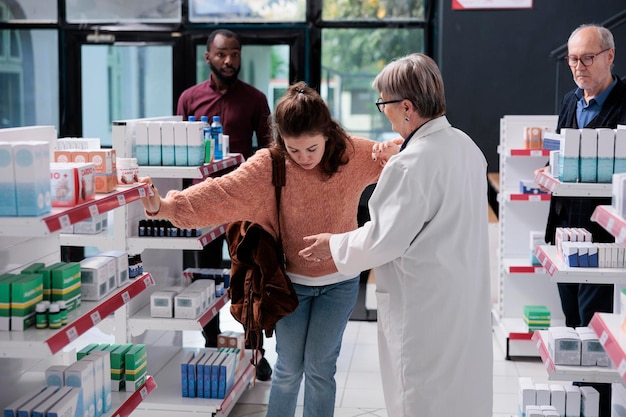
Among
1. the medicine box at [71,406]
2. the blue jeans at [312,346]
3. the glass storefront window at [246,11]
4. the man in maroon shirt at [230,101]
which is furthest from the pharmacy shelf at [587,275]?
the glass storefront window at [246,11]

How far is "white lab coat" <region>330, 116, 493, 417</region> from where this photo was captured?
9.81 ft

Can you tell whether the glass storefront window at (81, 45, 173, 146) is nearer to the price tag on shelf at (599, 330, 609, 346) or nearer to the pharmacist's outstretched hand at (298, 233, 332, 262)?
the pharmacist's outstretched hand at (298, 233, 332, 262)

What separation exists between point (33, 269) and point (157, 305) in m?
1.62

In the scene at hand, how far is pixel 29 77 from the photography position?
9.17 m

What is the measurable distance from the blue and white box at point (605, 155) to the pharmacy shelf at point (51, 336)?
A: 7.52 feet

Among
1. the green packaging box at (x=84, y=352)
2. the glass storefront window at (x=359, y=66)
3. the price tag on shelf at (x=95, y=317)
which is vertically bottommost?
the green packaging box at (x=84, y=352)

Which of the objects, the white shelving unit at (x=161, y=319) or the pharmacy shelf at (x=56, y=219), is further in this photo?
the white shelving unit at (x=161, y=319)

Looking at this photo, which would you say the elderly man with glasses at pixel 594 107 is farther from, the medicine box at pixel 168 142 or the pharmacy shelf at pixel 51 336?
the pharmacy shelf at pixel 51 336

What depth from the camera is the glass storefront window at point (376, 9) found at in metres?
8.75

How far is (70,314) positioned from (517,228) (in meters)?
4.19

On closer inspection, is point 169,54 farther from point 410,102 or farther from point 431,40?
point 410,102

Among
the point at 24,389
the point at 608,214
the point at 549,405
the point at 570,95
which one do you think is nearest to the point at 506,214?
the point at 570,95

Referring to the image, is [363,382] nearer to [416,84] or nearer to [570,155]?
[570,155]

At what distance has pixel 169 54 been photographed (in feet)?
29.6
